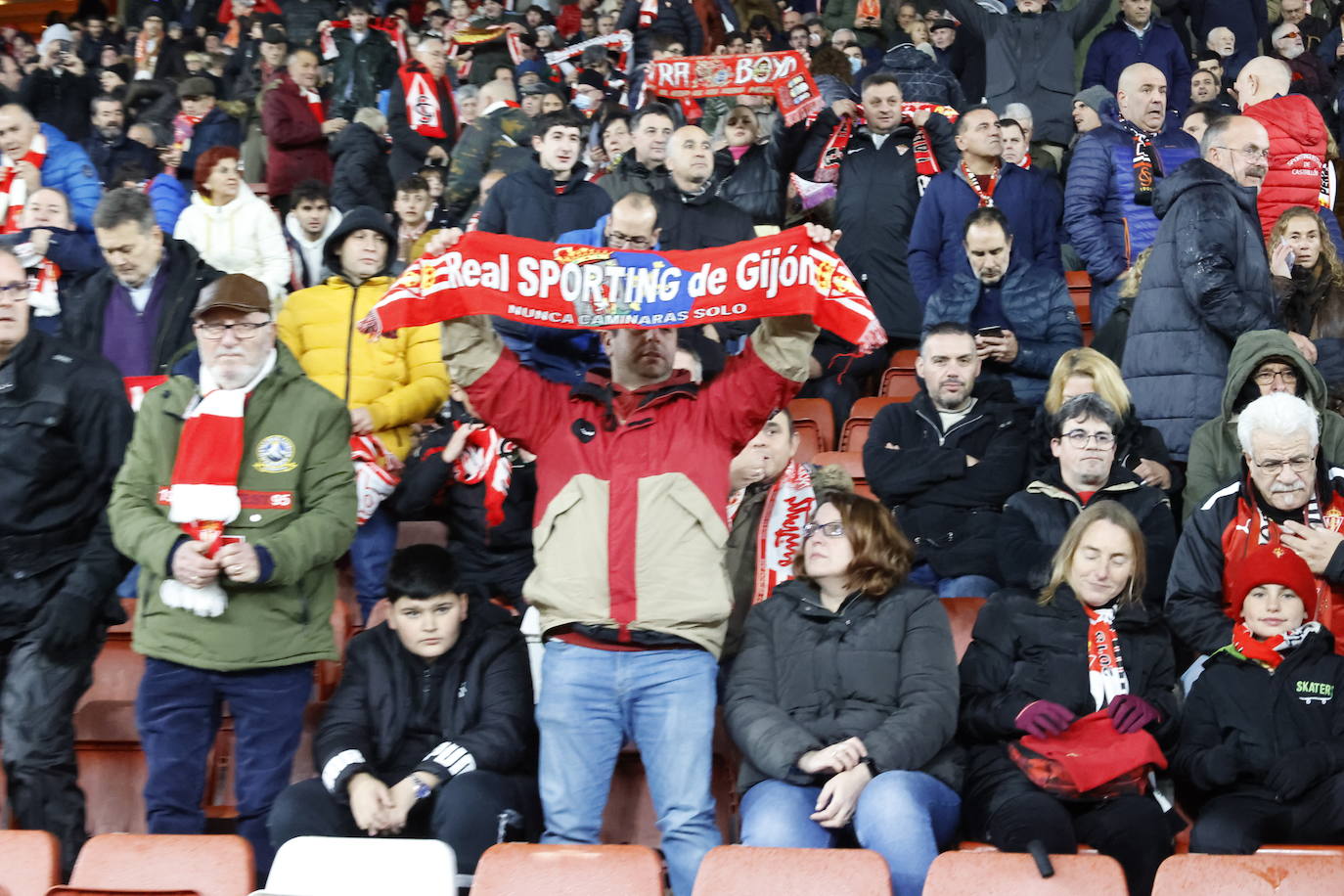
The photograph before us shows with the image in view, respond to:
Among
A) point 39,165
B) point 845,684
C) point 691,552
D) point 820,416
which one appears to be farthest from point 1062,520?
point 39,165

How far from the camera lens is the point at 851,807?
370 cm

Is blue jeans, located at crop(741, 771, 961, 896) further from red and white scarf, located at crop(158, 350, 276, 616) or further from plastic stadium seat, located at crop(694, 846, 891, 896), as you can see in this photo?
red and white scarf, located at crop(158, 350, 276, 616)

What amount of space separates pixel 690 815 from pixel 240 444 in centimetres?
147

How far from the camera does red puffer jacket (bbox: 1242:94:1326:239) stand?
7062 mm

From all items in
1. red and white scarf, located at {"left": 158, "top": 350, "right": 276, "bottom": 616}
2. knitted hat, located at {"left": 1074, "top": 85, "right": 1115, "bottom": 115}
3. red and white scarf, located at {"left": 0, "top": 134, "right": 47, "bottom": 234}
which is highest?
knitted hat, located at {"left": 1074, "top": 85, "right": 1115, "bottom": 115}

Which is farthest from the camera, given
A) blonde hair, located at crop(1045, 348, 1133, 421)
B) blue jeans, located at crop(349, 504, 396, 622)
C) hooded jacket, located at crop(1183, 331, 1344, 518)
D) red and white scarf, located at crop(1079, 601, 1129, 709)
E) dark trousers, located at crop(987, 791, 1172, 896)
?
blue jeans, located at crop(349, 504, 396, 622)

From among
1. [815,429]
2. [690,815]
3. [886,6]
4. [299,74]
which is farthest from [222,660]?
[886,6]

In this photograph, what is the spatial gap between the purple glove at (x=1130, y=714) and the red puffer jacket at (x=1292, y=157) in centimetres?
385

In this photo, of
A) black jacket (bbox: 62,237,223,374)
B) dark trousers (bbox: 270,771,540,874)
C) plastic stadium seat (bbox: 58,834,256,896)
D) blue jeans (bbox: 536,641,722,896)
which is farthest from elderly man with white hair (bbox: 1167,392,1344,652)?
black jacket (bbox: 62,237,223,374)

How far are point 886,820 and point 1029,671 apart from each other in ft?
2.27

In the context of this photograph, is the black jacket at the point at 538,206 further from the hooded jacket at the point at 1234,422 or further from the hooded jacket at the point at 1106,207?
the hooded jacket at the point at 1234,422

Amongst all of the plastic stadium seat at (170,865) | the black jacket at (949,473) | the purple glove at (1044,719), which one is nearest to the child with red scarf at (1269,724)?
the purple glove at (1044,719)

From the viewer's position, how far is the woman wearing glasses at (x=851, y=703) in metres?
3.67

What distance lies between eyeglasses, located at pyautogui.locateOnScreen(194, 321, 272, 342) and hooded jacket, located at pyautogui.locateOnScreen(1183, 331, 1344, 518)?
113 inches
